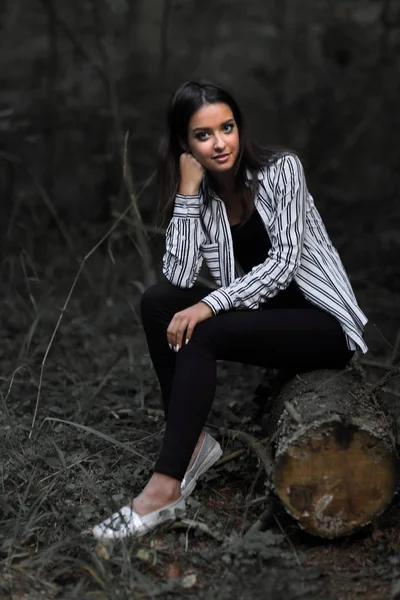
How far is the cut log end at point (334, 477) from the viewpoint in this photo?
271 centimetres

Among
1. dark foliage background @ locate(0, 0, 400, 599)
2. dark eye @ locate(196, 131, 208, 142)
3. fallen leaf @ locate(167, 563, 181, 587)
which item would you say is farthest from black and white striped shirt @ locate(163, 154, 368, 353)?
fallen leaf @ locate(167, 563, 181, 587)

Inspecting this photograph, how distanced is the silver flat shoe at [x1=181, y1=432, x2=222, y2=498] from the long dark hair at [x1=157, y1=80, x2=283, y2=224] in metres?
0.89

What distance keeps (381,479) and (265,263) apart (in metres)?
0.88

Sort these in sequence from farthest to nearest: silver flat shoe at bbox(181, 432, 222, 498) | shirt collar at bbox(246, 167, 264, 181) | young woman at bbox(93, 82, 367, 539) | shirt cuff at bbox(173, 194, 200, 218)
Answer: shirt cuff at bbox(173, 194, 200, 218), shirt collar at bbox(246, 167, 264, 181), silver flat shoe at bbox(181, 432, 222, 498), young woman at bbox(93, 82, 367, 539)

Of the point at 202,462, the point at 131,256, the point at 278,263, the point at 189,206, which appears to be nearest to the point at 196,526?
the point at 202,462

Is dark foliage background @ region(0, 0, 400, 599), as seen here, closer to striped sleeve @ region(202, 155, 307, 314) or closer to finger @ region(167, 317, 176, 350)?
finger @ region(167, 317, 176, 350)

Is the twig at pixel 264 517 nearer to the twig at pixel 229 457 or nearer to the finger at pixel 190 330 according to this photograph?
the twig at pixel 229 457

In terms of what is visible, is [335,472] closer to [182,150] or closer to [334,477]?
[334,477]

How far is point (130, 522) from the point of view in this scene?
9.14ft

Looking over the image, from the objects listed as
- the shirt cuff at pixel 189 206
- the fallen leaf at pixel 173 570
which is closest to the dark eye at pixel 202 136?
the shirt cuff at pixel 189 206

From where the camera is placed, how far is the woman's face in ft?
10.4

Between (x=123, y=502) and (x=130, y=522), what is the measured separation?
252mm

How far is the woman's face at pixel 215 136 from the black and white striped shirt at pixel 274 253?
12 centimetres

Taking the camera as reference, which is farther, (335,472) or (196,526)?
(196,526)
